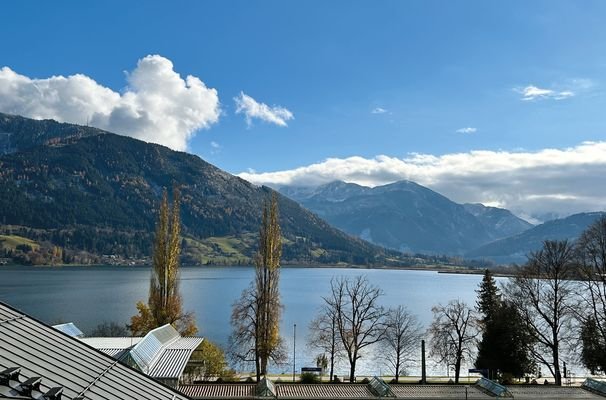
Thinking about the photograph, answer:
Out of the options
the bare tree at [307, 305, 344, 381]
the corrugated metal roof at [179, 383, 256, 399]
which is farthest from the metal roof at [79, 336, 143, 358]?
the bare tree at [307, 305, 344, 381]

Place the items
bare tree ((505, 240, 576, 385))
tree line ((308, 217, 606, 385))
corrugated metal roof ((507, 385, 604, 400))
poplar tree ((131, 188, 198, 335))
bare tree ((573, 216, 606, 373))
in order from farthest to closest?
poplar tree ((131, 188, 198, 335)), bare tree ((505, 240, 576, 385)), tree line ((308, 217, 606, 385)), bare tree ((573, 216, 606, 373)), corrugated metal roof ((507, 385, 604, 400))

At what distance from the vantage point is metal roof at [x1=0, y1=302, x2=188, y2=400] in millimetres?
12664

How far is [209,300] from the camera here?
14425 centimetres

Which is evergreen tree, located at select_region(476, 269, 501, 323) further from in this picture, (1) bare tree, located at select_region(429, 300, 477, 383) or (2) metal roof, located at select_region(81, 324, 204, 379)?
(2) metal roof, located at select_region(81, 324, 204, 379)

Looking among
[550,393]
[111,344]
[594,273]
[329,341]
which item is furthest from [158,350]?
[594,273]

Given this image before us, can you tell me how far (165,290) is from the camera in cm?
5881

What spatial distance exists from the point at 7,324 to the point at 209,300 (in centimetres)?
13233

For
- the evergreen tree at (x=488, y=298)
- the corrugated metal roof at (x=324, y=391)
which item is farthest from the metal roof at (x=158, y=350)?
the evergreen tree at (x=488, y=298)

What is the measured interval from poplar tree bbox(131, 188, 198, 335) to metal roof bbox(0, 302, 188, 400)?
41222 millimetres

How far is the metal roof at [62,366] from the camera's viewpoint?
12.7 meters

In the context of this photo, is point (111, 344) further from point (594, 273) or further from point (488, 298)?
point (488, 298)

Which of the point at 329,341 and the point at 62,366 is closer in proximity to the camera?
the point at 62,366

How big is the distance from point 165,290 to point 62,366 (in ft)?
150

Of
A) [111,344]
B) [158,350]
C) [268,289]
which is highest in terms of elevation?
[268,289]
